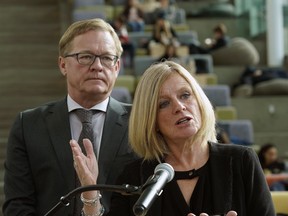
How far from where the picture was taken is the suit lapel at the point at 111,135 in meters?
3.50

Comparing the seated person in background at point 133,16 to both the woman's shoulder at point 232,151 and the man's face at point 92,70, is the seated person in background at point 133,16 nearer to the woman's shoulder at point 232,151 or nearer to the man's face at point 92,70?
the man's face at point 92,70

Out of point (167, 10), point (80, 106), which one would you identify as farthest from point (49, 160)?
point (167, 10)

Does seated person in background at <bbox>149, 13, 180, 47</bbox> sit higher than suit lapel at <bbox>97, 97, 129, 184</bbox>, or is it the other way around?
suit lapel at <bbox>97, 97, 129, 184</bbox>

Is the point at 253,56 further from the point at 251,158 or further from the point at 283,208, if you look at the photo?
the point at 251,158

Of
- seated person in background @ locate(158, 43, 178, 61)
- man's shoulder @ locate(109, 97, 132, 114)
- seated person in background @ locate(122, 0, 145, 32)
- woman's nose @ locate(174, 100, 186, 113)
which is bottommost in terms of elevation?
seated person in background @ locate(158, 43, 178, 61)

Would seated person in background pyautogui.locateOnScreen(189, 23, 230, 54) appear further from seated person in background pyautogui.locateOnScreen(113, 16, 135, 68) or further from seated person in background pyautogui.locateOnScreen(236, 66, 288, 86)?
seated person in background pyautogui.locateOnScreen(113, 16, 135, 68)

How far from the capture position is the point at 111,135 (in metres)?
3.54

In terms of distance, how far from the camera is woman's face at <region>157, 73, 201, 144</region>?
3.07 m

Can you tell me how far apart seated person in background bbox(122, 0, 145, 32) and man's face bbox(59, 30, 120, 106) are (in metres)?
8.68

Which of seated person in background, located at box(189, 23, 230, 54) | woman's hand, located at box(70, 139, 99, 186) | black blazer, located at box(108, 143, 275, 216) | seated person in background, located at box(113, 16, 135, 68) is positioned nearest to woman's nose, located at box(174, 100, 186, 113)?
black blazer, located at box(108, 143, 275, 216)

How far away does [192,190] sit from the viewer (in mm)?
3086

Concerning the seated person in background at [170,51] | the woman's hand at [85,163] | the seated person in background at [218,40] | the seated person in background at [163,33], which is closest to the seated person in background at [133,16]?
the seated person in background at [163,33]

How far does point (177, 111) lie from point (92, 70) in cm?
53

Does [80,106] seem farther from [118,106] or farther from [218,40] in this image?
[218,40]
